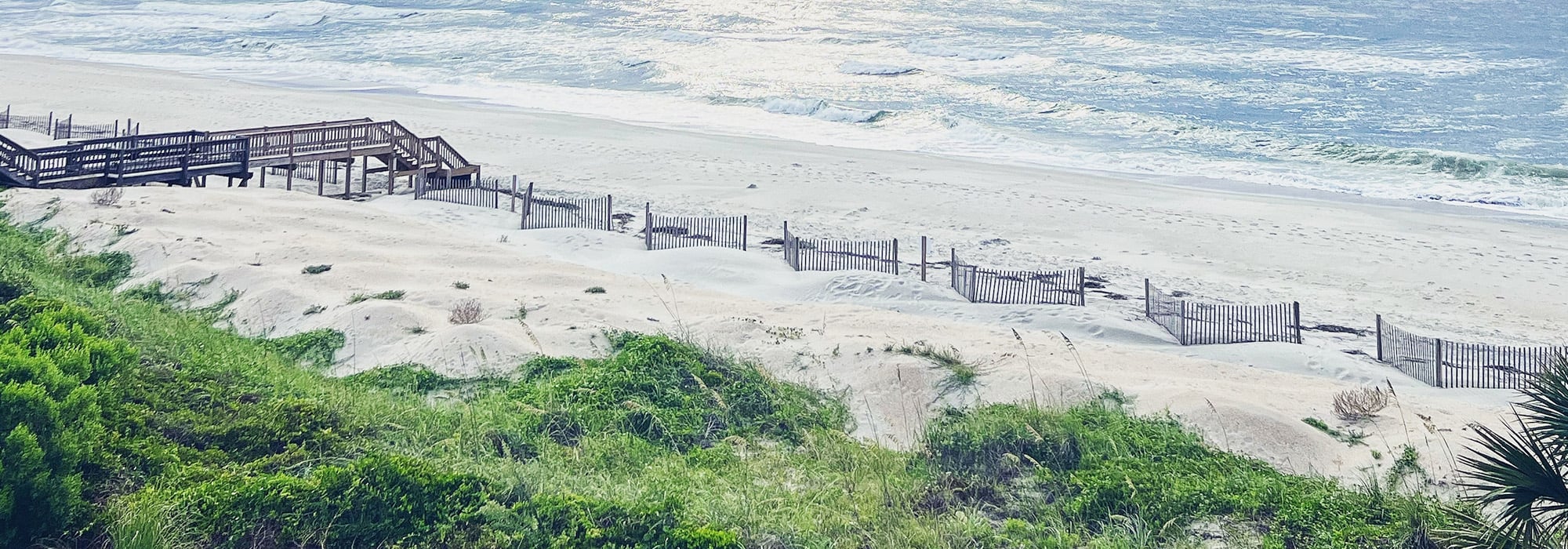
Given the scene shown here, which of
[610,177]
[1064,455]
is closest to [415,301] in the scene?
[1064,455]

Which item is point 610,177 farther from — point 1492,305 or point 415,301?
point 1492,305

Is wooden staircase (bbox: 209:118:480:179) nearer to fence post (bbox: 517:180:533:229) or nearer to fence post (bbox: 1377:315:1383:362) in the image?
fence post (bbox: 517:180:533:229)

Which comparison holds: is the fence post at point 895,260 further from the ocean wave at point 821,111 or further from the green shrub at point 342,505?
the ocean wave at point 821,111

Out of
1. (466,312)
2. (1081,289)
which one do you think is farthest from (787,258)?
(466,312)

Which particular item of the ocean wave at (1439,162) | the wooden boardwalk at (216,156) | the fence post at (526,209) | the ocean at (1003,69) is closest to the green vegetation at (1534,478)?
the fence post at (526,209)

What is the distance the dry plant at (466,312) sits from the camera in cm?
1425

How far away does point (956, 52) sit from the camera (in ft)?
247

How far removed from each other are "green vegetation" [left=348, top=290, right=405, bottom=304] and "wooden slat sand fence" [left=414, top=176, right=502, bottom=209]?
34.0ft

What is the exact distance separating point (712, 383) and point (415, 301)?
A: 5.98 metres

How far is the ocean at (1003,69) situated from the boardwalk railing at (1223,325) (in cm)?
2109

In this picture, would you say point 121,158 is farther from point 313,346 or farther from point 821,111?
A: point 821,111

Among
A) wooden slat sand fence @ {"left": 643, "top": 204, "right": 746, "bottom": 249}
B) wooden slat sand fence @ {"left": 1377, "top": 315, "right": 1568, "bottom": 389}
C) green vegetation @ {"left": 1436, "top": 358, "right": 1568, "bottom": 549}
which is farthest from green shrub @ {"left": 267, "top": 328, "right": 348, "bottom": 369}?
wooden slat sand fence @ {"left": 1377, "top": 315, "right": 1568, "bottom": 389}

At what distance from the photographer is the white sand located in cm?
1238

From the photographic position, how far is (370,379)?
1126cm
